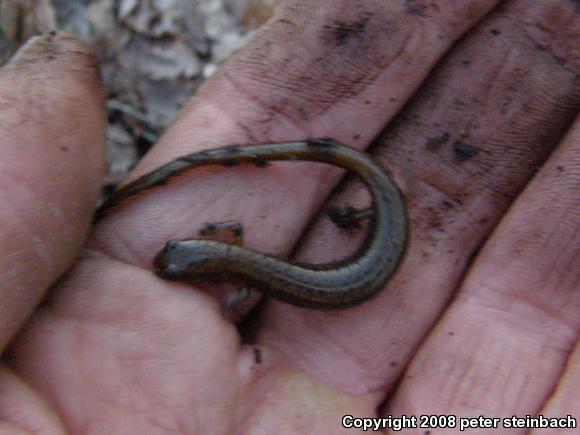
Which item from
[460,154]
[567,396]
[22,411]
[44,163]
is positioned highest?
[44,163]

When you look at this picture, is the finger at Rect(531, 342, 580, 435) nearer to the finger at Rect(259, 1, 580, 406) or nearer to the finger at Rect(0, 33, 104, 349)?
the finger at Rect(259, 1, 580, 406)

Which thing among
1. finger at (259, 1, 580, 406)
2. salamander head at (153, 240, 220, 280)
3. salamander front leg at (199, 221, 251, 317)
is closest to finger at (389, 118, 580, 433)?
finger at (259, 1, 580, 406)

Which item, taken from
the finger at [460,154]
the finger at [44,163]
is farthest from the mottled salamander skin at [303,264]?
the finger at [44,163]

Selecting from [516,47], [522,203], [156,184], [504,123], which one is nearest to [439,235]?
[522,203]

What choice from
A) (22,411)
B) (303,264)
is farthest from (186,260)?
(22,411)

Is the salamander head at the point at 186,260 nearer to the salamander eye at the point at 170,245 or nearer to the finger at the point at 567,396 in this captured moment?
the salamander eye at the point at 170,245

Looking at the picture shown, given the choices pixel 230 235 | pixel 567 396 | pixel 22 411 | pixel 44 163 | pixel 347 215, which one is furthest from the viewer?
pixel 347 215

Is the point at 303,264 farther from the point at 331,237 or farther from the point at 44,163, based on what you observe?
the point at 44,163
